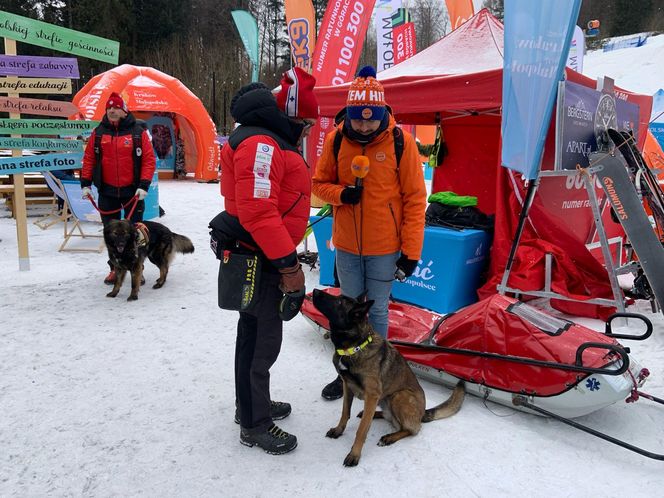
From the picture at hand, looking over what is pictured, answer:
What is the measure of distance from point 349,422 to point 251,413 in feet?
2.11

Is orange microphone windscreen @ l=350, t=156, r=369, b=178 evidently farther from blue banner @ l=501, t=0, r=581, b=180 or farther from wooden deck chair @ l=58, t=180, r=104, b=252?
wooden deck chair @ l=58, t=180, r=104, b=252

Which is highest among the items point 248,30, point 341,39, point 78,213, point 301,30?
point 248,30

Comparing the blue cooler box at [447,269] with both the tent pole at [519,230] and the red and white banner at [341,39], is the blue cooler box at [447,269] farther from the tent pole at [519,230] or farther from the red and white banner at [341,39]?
the red and white banner at [341,39]

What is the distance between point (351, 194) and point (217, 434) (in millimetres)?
1543

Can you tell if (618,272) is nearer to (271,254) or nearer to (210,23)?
(271,254)

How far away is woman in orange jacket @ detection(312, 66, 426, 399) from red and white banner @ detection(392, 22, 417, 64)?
920 cm

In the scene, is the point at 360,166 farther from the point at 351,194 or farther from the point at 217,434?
the point at 217,434

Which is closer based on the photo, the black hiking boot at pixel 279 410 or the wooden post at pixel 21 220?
the black hiking boot at pixel 279 410

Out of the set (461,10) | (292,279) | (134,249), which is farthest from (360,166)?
(461,10)

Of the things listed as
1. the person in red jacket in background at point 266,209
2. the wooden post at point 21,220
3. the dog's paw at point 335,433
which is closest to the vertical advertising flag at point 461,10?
the wooden post at point 21,220

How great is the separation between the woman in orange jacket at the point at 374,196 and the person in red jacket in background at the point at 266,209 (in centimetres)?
46

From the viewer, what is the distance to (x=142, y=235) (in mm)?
4898

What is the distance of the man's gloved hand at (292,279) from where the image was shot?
2.17m

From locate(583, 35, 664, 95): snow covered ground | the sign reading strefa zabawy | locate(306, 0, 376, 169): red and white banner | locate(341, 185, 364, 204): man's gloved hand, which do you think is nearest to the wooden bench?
the sign reading strefa zabawy
